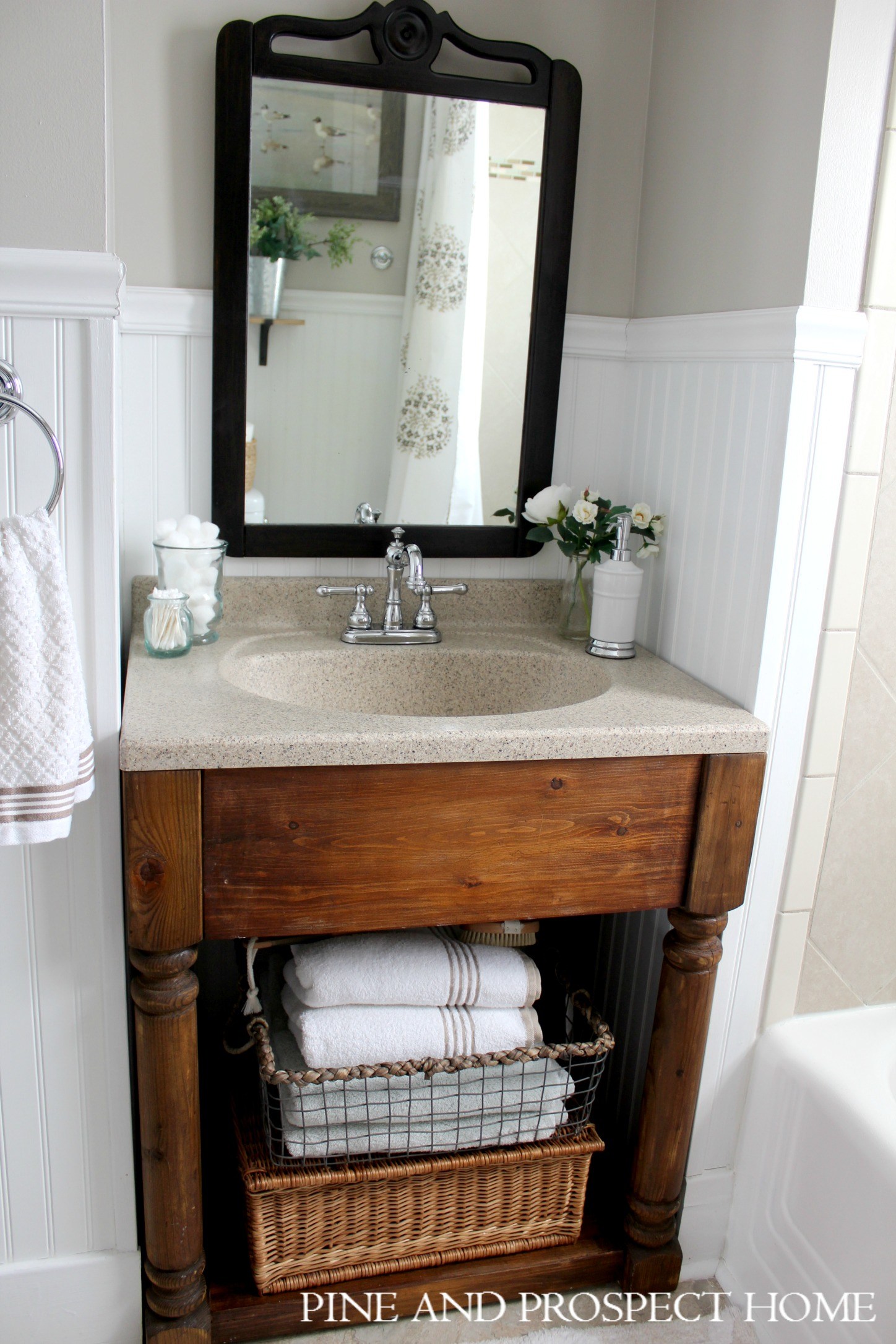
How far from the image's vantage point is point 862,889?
155 cm

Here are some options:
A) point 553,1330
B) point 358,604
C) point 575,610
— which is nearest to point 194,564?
point 358,604

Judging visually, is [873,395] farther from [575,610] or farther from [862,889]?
[862,889]

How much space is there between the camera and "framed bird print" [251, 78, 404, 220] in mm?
1521

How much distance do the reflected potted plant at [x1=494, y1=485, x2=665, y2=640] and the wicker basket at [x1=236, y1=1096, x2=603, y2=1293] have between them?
29.5 inches

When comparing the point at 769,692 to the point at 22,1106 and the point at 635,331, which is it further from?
the point at 22,1106

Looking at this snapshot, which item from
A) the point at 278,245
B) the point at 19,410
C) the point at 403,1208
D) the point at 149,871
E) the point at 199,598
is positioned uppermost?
the point at 278,245

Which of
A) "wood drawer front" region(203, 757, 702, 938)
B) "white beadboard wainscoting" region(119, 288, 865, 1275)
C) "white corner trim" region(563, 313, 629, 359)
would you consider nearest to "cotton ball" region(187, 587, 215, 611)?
"white beadboard wainscoting" region(119, 288, 865, 1275)

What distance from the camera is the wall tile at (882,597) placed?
1.40m

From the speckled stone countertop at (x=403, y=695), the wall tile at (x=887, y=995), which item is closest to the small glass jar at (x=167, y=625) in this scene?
the speckled stone countertop at (x=403, y=695)

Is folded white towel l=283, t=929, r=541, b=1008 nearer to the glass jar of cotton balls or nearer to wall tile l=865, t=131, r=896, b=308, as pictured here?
the glass jar of cotton balls

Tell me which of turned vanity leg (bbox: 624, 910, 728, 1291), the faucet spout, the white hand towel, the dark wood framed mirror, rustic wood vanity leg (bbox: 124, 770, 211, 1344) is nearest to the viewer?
the white hand towel

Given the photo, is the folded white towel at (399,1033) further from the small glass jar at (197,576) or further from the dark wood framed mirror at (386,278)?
the dark wood framed mirror at (386,278)

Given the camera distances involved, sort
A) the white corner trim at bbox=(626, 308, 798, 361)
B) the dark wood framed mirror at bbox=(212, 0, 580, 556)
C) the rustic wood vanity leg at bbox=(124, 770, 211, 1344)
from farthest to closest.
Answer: the dark wood framed mirror at bbox=(212, 0, 580, 556)
the white corner trim at bbox=(626, 308, 798, 361)
the rustic wood vanity leg at bbox=(124, 770, 211, 1344)

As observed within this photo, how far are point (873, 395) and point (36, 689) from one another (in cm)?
103
